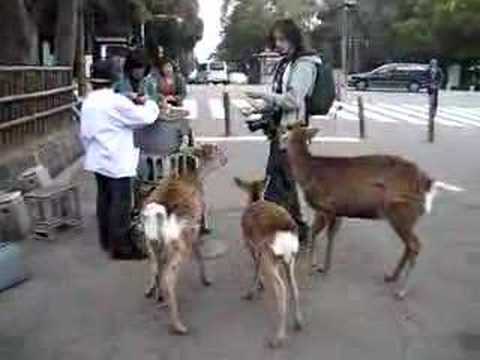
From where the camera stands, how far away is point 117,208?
27.1 feet

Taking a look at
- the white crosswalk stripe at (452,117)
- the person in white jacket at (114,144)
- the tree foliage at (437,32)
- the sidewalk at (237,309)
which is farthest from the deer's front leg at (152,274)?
the tree foliage at (437,32)

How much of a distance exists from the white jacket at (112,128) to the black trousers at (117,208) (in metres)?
0.12

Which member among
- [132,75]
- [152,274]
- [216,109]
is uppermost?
[132,75]

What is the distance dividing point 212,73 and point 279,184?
72471mm

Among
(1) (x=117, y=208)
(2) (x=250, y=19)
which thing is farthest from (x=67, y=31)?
(2) (x=250, y=19)

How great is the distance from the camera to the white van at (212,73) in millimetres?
77400

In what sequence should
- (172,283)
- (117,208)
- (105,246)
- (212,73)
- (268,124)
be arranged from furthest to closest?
(212,73) → (105,246) → (117,208) → (268,124) → (172,283)

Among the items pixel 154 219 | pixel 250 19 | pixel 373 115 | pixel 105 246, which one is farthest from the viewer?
pixel 250 19

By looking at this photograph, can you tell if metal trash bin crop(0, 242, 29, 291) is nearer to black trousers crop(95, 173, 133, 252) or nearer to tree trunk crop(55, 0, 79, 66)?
black trousers crop(95, 173, 133, 252)

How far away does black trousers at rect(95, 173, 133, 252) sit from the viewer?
27.0 feet

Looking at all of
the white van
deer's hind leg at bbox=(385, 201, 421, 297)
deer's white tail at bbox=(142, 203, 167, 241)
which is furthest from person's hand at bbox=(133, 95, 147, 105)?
the white van

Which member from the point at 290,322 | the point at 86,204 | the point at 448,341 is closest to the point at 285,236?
the point at 290,322

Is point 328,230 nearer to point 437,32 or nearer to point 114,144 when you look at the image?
point 114,144

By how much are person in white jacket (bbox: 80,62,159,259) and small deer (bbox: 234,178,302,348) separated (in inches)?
73.9
